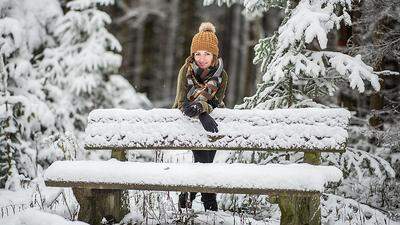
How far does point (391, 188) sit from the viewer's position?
5.79 meters

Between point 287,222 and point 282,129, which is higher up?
point 282,129

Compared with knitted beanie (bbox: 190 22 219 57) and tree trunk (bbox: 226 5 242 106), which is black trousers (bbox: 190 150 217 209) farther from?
tree trunk (bbox: 226 5 242 106)

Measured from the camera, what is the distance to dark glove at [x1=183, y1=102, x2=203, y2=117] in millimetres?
4578

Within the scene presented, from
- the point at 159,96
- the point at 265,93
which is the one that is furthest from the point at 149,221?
the point at 159,96

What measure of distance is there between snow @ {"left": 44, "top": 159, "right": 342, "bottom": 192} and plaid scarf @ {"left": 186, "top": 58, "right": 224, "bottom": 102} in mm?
1069

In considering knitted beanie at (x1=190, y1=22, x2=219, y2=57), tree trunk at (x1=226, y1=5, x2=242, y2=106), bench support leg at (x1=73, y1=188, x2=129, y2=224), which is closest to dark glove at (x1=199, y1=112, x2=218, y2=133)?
knitted beanie at (x1=190, y1=22, x2=219, y2=57)

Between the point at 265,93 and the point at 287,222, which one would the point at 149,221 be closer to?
the point at 287,222

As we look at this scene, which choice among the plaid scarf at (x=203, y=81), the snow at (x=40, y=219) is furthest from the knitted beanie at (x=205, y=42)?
the snow at (x=40, y=219)

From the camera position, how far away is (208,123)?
14.9ft

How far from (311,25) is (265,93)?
1.26 m

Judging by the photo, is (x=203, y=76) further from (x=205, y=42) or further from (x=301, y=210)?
(x=301, y=210)

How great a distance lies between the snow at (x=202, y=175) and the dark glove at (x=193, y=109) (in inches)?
25.4

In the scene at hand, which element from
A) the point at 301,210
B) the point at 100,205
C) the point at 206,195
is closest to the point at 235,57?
the point at 206,195

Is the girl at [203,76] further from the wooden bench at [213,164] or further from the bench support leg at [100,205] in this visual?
the bench support leg at [100,205]
